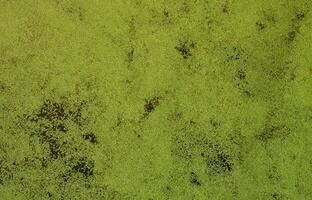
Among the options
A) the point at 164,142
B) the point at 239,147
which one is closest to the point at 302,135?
the point at 239,147

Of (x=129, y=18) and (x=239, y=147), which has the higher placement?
(x=129, y=18)

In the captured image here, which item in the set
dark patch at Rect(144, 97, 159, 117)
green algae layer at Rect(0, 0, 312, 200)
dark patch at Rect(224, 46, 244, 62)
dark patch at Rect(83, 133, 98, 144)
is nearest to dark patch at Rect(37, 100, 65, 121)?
green algae layer at Rect(0, 0, 312, 200)

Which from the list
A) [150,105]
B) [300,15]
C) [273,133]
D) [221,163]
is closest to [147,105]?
[150,105]

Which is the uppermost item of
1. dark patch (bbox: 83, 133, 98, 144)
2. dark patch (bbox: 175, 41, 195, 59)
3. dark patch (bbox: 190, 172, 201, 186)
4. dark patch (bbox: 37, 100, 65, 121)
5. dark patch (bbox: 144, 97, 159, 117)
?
dark patch (bbox: 175, 41, 195, 59)

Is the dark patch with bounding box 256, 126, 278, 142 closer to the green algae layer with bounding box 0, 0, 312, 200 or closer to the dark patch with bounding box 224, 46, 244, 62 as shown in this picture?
the green algae layer with bounding box 0, 0, 312, 200

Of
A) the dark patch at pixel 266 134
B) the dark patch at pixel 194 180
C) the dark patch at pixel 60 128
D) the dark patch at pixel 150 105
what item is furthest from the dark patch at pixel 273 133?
the dark patch at pixel 60 128

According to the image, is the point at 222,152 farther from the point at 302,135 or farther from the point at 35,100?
the point at 35,100

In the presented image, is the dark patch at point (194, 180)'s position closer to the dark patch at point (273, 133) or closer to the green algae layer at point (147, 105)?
the green algae layer at point (147, 105)
